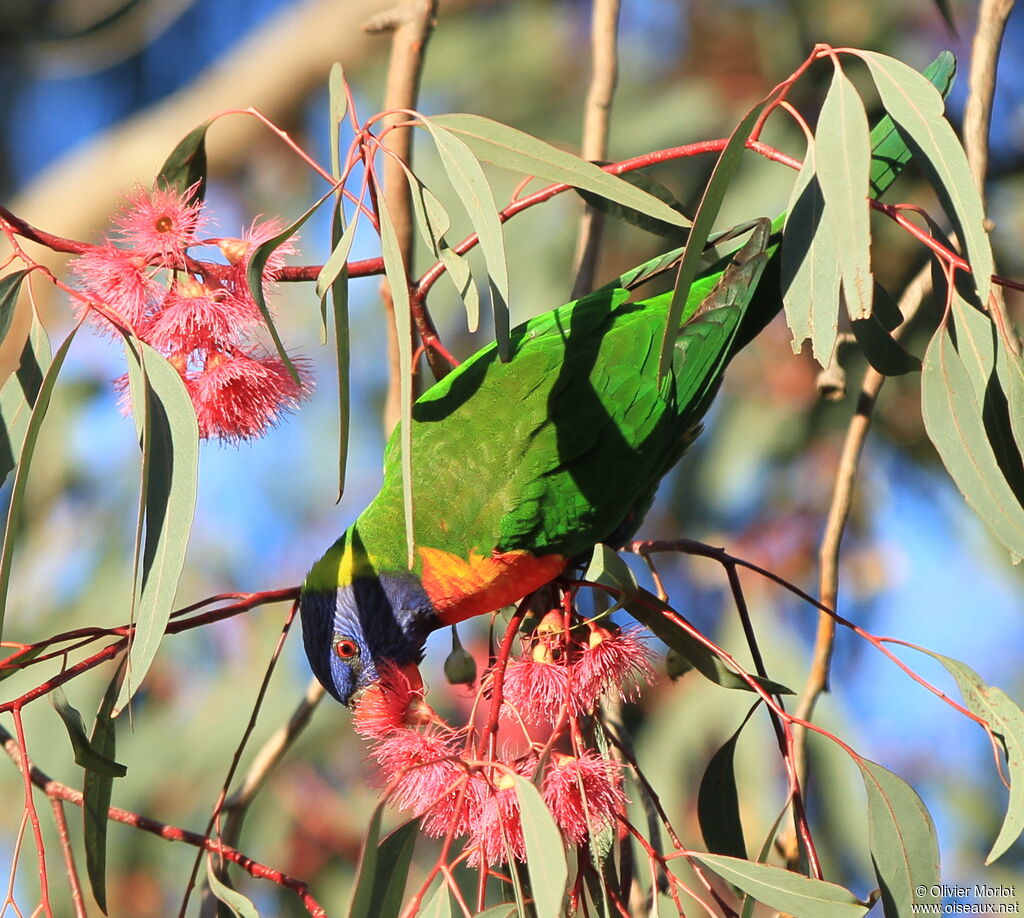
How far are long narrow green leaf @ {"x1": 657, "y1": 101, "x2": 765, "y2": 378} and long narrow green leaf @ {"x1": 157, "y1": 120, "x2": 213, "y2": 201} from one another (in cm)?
80

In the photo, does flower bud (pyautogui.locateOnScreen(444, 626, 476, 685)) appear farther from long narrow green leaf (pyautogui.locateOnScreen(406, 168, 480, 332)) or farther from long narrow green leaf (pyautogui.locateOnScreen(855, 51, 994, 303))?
long narrow green leaf (pyautogui.locateOnScreen(855, 51, 994, 303))

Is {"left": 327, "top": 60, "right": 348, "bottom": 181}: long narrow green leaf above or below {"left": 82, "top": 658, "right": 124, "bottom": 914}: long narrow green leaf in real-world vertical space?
above

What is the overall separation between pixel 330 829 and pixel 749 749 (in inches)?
49.2

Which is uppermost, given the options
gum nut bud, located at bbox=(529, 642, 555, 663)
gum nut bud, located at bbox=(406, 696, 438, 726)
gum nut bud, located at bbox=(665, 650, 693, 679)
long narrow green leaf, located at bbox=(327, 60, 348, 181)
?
long narrow green leaf, located at bbox=(327, 60, 348, 181)

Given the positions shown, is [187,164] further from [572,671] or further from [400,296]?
[572,671]

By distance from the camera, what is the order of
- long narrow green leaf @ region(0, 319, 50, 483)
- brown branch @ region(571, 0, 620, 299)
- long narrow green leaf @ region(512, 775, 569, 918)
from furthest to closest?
1. brown branch @ region(571, 0, 620, 299)
2. long narrow green leaf @ region(0, 319, 50, 483)
3. long narrow green leaf @ region(512, 775, 569, 918)

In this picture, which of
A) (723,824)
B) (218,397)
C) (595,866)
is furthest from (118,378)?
(723,824)

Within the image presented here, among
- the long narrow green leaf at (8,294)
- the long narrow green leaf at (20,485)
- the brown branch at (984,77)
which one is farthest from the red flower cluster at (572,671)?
the brown branch at (984,77)

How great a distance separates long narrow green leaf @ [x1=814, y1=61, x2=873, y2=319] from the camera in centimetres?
96

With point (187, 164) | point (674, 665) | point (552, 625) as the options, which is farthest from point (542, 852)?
point (187, 164)

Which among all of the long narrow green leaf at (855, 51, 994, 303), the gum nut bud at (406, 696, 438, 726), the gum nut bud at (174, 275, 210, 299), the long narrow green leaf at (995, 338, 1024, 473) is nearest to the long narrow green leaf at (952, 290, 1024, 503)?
the long narrow green leaf at (995, 338, 1024, 473)

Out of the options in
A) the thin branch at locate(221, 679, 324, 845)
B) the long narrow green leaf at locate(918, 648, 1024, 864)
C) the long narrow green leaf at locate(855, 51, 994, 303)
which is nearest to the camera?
the long narrow green leaf at locate(855, 51, 994, 303)

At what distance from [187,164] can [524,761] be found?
956 millimetres

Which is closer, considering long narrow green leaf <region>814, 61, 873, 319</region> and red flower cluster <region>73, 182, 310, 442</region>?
long narrow green leaf <region>814, 61, 873, 319</region>
